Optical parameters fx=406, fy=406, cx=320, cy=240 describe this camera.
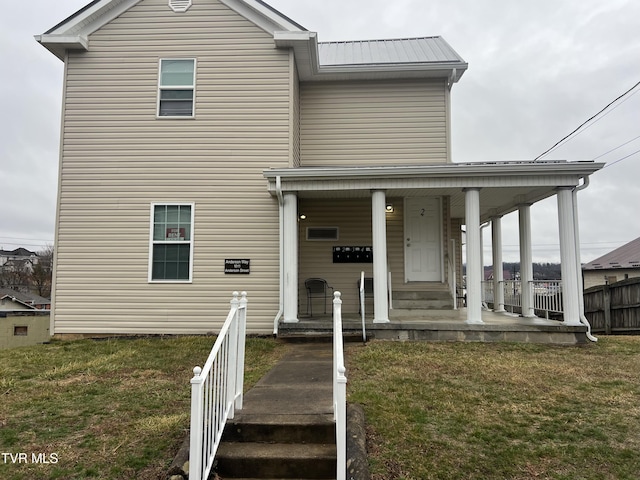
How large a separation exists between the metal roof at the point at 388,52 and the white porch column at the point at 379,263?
3968 millimetres

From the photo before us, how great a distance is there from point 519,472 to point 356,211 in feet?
23.7

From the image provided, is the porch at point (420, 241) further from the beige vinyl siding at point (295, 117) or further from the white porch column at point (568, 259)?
the beige vinyl siding at point (295, 117)

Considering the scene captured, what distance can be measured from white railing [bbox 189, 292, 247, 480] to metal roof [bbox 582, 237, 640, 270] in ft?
79.6

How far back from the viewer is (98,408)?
3.96 metres

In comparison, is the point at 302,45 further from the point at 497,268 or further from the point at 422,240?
the point at 497,268

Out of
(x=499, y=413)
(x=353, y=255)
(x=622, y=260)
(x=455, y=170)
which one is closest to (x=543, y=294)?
(x=455, y=170)

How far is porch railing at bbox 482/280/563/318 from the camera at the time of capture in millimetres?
8029

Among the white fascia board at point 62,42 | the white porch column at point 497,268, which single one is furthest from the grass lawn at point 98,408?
the white fascia board at point 62,42

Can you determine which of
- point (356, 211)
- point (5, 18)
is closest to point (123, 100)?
point (356, 211)

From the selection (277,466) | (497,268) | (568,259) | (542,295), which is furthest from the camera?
(497,268)

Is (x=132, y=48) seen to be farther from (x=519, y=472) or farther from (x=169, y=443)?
(x=519, y=472)

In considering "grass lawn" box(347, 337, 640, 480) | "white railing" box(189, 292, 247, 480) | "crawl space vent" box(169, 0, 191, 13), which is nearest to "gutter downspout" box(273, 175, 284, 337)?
"grass lawn" box(347, 337, 640, 480)

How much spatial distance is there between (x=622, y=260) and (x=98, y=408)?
27.6 m

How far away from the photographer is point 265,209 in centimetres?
823
